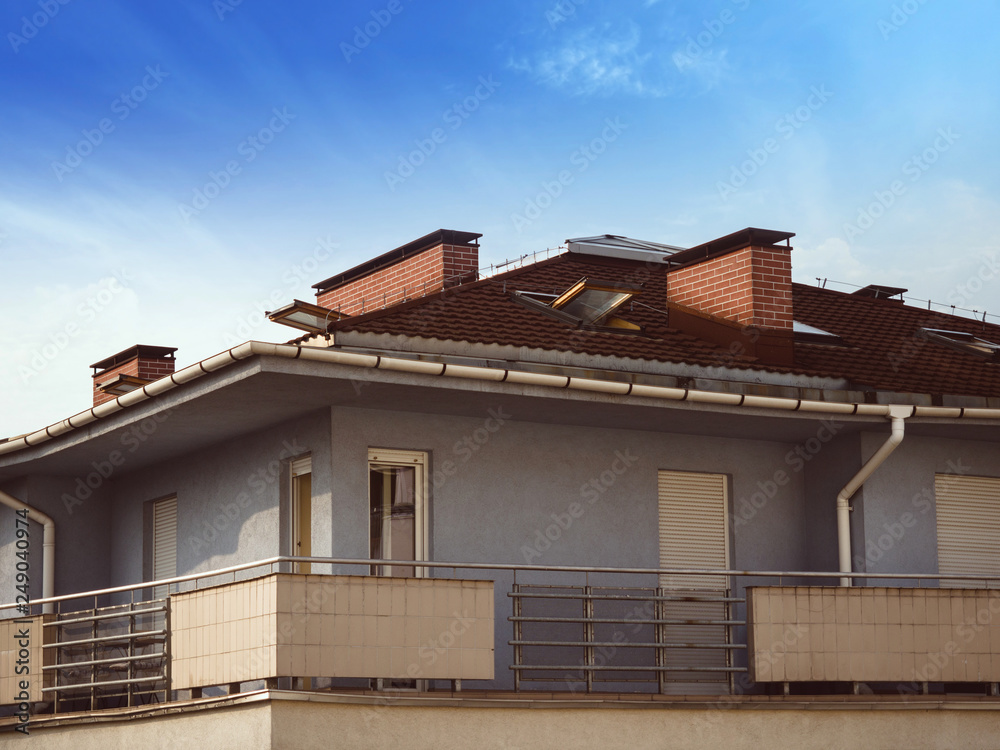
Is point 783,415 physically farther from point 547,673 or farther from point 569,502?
point 547,673

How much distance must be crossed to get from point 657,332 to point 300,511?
436 cm

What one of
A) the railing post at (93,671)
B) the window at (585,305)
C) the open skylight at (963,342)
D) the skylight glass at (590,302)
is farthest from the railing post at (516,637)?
the open skylight at (963,342)

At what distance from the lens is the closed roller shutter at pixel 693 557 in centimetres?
1331

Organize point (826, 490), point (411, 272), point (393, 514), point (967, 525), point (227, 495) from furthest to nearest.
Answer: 1. point (411, 272)
2. point (967, 525)
3. point (826, 490)
4. point (227, 495)
5. point (393, 514)

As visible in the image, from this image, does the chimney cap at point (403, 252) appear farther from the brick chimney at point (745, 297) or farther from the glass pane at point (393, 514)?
the glass pane at point (393, 514)

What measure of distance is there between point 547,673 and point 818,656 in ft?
8.22

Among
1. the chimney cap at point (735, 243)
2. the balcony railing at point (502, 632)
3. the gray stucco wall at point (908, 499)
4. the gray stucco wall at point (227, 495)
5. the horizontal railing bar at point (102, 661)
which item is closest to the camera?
the balcony railing at point (502, 632)

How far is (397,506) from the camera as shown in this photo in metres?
12.4

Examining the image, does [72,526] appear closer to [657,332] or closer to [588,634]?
[657,332]

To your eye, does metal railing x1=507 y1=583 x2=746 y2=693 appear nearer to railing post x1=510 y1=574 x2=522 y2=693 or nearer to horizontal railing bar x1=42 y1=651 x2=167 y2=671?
railing post x1=510 y1=574 x2=522 y2=693

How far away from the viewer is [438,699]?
1034 centimetres

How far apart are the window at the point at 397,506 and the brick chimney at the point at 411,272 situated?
4.23 meters

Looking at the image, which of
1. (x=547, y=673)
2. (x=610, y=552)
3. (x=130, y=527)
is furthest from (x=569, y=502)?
(x=130, y=527)

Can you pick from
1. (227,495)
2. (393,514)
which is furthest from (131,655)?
(393,514)
